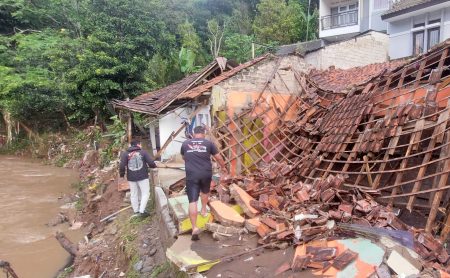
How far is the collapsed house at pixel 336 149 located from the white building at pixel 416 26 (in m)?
8.07

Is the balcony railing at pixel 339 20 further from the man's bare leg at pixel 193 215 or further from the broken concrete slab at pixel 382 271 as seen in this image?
the broken concrete slab at pixel 382 271

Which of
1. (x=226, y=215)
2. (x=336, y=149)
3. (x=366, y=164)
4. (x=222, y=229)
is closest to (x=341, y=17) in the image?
(x=336, y=149)

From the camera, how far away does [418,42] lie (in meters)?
17.6

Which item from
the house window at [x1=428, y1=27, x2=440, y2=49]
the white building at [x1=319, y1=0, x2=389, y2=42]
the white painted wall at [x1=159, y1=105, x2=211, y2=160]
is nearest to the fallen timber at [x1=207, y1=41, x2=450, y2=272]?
the white painted wall at [x1=159, y1=105, x2=211, y2=160]

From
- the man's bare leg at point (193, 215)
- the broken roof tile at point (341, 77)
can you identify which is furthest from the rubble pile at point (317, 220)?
the broken roof tile at point (341, 77)

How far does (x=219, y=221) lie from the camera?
549 cm

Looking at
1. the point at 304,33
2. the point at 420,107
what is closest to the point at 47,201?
the point at 420,107

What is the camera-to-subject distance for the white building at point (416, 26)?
52.1ft

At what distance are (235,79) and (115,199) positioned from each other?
500cm

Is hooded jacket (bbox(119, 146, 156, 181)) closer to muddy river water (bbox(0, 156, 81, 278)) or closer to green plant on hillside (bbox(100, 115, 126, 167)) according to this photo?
muddy river water (bbox(0, 156, 81, 278))

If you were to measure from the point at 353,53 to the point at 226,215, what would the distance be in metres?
16.0

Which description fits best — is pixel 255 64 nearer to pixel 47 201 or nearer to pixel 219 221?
pixel 219 221

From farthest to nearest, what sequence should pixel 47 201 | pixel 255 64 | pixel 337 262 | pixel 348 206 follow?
pixel 47 201
pixel 255 64
pixel 348 206
pixel 337 262

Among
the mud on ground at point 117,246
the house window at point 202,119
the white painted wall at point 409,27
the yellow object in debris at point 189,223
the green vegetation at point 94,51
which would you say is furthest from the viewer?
the green vegetation at point 94,51
